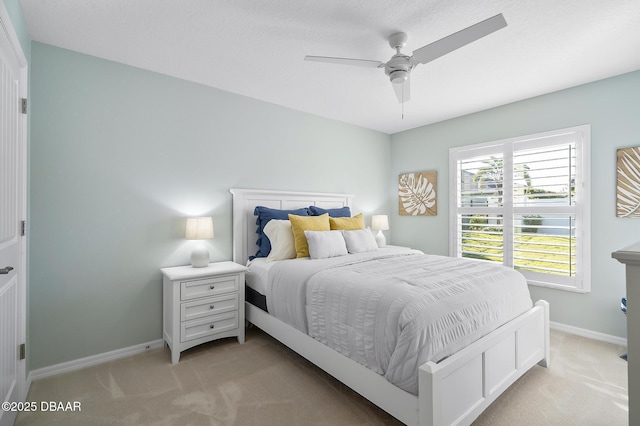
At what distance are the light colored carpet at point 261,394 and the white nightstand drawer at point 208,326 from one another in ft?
0.64

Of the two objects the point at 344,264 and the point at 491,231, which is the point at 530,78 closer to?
the point at 491,231

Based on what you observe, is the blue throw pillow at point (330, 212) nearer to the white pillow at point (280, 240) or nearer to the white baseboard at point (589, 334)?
the white pillow at point (280, 240)

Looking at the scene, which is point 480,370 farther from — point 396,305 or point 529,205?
point 529,205

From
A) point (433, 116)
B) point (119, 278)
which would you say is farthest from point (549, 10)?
point (119, 278)

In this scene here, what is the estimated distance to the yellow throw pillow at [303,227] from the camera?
3.04 meters

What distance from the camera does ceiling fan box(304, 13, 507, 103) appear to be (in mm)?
1716

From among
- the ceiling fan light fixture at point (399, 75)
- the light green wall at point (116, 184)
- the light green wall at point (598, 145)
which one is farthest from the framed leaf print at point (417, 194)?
the light green wall at point (116, 184)

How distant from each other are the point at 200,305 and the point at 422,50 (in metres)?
2.67

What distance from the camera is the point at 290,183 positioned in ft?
12.6

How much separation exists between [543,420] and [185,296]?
2.67 meters

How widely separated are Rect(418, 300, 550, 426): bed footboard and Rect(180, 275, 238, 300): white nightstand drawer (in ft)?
6.23

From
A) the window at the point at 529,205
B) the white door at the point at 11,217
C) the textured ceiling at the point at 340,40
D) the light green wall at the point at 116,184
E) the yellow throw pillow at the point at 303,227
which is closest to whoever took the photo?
the white door at the point at 11,217

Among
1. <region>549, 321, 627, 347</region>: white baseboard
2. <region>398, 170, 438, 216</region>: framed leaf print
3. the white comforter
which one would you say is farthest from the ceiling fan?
<region>549, 321, 627, 347</region>: white baseboard

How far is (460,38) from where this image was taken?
72.8 inches
